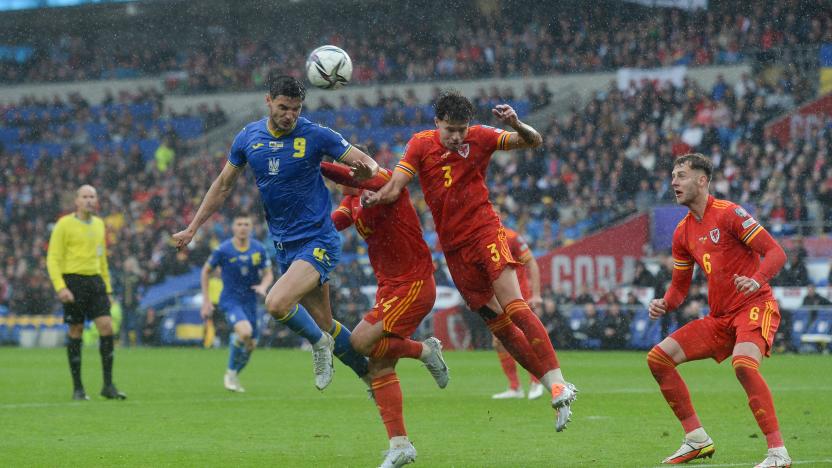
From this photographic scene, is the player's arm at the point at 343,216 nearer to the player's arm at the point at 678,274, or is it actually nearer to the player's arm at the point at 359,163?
the player's arm at the point at 359,163

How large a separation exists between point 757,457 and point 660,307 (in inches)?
52.4

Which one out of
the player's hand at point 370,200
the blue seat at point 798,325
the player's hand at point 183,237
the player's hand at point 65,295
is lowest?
the blue seat at point 798,325

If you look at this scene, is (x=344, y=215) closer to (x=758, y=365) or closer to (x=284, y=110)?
(x=284, y=110)

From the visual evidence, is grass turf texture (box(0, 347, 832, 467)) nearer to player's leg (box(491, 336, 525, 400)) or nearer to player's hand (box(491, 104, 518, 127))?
player's leg (box(491, 336, 525, 400))

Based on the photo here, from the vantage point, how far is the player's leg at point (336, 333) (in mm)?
9484

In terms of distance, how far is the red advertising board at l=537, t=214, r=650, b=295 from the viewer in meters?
27.0

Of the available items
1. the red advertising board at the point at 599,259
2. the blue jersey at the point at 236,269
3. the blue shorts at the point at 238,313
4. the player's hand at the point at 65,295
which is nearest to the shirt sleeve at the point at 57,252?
the player's hand at the point at 65,295

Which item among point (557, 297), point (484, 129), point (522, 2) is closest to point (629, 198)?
point (557, 297)

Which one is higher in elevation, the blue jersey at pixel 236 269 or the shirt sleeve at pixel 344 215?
the shirt sleeve at pixel 344 215

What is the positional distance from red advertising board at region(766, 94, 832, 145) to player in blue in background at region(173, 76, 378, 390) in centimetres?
2185

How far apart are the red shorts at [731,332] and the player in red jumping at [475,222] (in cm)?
101

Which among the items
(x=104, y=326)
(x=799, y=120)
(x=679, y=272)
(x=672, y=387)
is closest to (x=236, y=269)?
(x=104, y=326)

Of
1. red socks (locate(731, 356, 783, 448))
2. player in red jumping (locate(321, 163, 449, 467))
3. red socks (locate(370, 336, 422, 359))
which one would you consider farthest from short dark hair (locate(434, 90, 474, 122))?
red socks (locate(731, 356, 783, 448))

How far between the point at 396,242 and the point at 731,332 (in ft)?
8.44
